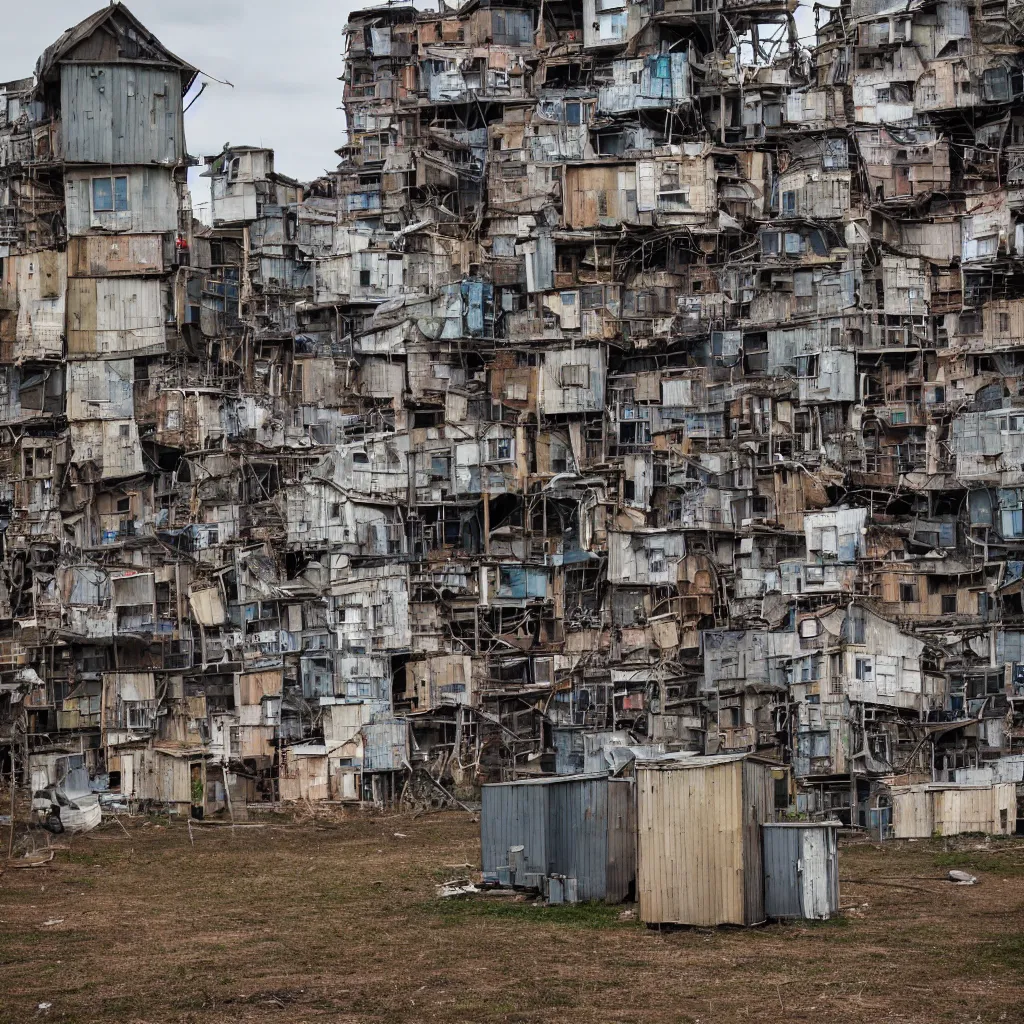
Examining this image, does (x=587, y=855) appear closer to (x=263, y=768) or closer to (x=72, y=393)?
(x=263, y=768)

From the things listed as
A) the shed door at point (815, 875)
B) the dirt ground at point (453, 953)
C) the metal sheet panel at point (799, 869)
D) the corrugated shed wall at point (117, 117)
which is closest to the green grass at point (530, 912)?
the dirt ground at point (453, 953)

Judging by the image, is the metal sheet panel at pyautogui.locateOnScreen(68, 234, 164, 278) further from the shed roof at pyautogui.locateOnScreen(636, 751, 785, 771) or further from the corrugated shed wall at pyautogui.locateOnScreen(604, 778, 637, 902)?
the shed roof at pyautogui.locateOnScreen(636, 751, 785, 771)

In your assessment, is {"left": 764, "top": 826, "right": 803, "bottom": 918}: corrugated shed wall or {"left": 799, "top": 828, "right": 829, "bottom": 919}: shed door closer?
{"left": 799, "top": 828, "right": 829, "bottom": 919}: shed door

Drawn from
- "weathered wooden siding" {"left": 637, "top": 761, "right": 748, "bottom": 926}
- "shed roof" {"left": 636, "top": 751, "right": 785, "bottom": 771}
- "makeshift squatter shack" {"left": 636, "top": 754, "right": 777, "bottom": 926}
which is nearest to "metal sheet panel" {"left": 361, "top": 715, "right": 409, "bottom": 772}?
"shed roof" {"left": 636, "top": 751, "right": 785, "bottom": 771}

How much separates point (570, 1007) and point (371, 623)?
119 feet

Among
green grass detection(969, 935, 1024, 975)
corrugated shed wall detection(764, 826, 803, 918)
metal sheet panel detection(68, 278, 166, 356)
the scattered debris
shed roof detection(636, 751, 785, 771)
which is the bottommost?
the scattered debris

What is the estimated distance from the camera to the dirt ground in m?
34.1

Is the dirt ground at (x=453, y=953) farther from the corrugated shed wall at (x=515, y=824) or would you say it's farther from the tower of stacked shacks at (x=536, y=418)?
the tower of stacked shacks at (x=536, y=418)

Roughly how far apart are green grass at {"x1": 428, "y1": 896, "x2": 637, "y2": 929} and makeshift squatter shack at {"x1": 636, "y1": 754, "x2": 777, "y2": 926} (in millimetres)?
1234

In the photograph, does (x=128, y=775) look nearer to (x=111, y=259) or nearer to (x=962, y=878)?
(x=111, y=259)

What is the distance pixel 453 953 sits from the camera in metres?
38.7

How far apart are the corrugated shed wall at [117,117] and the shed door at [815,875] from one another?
161 feet

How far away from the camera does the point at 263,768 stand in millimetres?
68312

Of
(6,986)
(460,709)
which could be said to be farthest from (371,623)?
(6,986)
